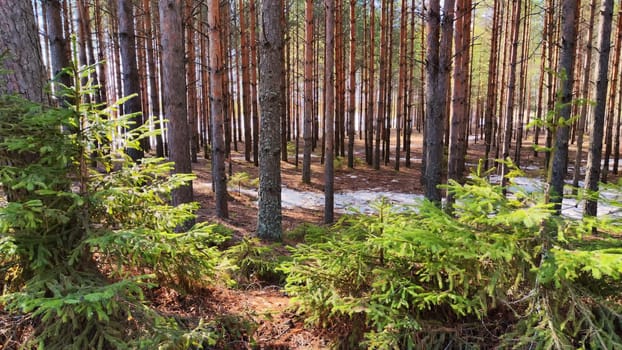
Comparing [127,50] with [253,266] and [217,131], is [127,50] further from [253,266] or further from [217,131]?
[253,266]

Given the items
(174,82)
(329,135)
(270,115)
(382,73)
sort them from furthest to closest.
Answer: (382,73)
(329,135)
(270,115)
(174,82)

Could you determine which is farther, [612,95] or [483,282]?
[612,95]

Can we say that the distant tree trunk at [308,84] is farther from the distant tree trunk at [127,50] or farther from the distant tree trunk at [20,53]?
the distant tree trunk at [20,53]

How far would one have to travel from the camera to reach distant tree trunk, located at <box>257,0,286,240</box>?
5113 mm

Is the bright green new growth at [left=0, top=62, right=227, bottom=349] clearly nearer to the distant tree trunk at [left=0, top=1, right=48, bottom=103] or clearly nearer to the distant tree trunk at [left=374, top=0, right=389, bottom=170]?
the distant tree trunk at [left=0, top=1, right=48, bottom=103]

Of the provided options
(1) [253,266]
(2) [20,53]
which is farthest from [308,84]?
(2) [20,53]

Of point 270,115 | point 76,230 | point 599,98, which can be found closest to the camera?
point 76,230

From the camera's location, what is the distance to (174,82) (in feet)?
16.9

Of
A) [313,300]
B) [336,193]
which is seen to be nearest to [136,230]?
[313,300]

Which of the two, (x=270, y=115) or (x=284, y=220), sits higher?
(x=270, y=115)

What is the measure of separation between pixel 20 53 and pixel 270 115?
314 centimetres

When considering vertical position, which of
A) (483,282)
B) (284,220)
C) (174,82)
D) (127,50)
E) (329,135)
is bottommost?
(284,220)

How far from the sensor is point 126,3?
582cm

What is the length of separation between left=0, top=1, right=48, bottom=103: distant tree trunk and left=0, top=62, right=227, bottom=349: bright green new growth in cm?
30
